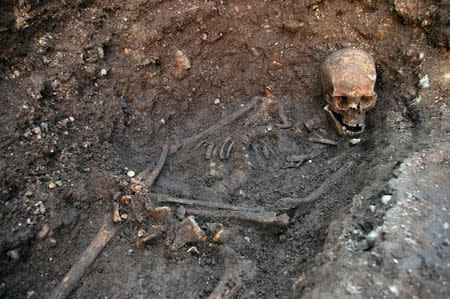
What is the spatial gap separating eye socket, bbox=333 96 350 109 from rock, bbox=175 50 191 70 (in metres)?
1.40

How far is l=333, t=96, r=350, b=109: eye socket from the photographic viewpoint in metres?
3.79

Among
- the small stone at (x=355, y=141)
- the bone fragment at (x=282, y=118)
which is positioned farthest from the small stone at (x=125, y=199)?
the small stone at (x=355, y=141)

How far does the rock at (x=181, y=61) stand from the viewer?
402 cm

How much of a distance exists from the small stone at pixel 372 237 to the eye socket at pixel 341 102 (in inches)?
56.0

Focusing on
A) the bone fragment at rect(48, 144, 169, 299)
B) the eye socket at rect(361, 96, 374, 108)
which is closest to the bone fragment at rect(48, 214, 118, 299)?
the bone fragment at rect(48, 144, 169, 299)

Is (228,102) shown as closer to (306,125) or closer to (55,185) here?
(306,125)

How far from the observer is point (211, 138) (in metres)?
3.99

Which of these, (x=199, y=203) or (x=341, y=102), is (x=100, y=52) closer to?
(x=199, y=203)

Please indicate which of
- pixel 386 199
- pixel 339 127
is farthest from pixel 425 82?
pixel 386 199

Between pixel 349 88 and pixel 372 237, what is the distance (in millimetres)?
1454

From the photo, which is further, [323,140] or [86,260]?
[323,140]

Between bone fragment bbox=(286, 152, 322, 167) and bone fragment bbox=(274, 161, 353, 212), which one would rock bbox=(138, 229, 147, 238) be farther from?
bone fragment bbox=(286, 152, 322, 167)

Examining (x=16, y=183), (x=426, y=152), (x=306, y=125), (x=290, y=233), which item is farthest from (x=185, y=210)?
(x=426, y=152)

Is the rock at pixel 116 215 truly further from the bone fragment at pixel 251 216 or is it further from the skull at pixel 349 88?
the skull at pixel 349 88
